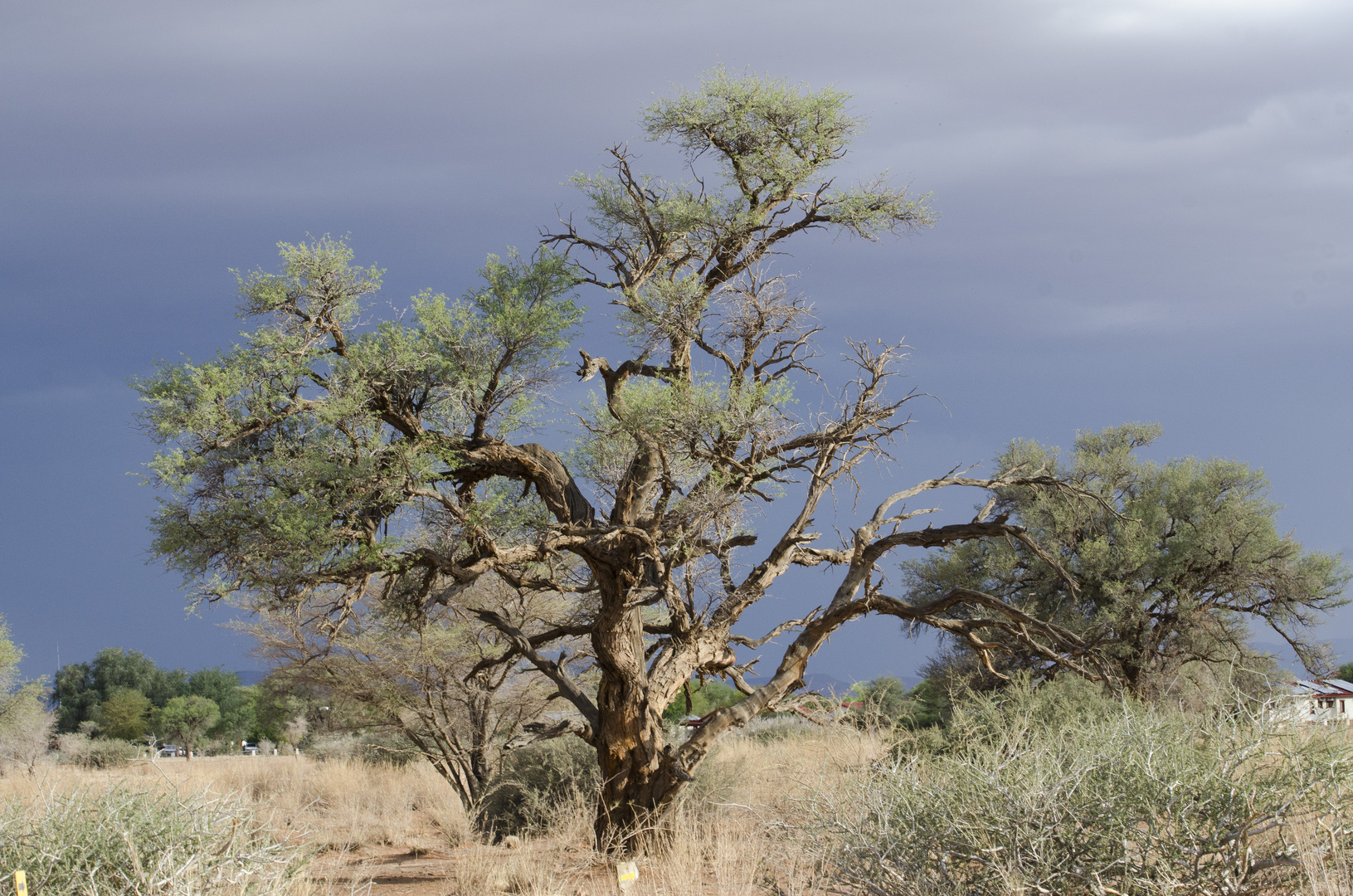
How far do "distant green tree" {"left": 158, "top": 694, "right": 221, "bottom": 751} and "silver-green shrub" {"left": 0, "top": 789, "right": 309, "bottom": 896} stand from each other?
34087 millimetres

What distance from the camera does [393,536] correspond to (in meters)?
8.84

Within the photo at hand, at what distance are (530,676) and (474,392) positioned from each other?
402 inches

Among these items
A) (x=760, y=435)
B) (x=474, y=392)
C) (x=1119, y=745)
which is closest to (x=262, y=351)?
(x=474, y=392)

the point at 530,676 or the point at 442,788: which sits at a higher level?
the point at 530,676

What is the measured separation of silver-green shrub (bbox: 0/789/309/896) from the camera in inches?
200

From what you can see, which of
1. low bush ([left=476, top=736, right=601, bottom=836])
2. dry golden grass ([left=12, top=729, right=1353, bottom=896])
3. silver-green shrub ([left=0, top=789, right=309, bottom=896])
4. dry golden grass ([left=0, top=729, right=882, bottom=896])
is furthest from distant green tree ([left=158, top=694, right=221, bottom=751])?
silver-green shrub ([left=0, top=789, right=309, bottom=896])

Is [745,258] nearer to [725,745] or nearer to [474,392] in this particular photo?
[474,392]

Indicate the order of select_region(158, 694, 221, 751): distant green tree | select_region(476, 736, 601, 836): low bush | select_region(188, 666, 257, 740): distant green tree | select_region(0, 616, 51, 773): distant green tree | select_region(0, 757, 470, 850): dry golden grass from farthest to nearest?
select_region(188, 666, 257, 740): distant green tree < select_region(158, 694, 221, 751): distant green tree < select_region(0, 616, 51, 773): distant green tree < select_region(0, 757, 470, 850): dry golden grass < select_region(476, 736, 601, 836): low bush

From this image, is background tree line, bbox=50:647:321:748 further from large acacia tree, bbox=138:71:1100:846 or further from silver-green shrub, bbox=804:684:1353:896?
silver-green shrub, bbox=804:684:1353:896

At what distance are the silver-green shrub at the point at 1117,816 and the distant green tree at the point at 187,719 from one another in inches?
1431

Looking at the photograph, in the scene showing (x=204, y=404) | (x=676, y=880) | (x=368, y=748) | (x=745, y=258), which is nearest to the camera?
(x=676, y=880)

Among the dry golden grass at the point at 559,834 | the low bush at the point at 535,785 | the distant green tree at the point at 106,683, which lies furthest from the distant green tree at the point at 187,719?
the low bush at the point at 535,785

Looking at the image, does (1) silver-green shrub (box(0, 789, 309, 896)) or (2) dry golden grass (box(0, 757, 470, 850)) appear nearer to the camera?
(1) silver-green shrub (box(0, 789, 309, 896))

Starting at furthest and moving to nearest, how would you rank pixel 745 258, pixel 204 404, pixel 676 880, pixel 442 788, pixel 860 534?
pixel 442 788
pixel 745 258
pixel 860 534
pixel 204 404
pixel 676 880
